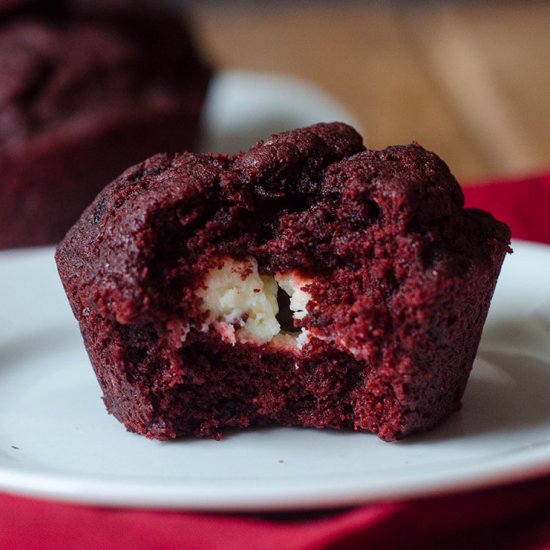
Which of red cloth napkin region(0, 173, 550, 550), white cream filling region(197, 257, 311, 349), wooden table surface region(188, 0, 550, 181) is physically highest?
white cream filling region(197, 257, 311, 349)

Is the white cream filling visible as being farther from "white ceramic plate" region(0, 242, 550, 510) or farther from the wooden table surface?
the wooden table surface

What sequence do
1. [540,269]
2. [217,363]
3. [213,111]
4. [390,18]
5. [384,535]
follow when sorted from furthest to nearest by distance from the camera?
[390,18]
[213,111]
[540,269]
[217,363]
[384,535]

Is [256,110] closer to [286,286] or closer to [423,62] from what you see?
[423,62]

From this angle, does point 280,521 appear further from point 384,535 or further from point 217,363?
point 217,363

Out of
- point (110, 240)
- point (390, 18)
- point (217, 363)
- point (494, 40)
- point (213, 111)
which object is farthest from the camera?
point (390, 18)

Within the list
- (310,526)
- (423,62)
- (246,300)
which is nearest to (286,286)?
(246,300)

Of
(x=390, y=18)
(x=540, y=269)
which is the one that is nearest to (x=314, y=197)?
(x=540, y=269)

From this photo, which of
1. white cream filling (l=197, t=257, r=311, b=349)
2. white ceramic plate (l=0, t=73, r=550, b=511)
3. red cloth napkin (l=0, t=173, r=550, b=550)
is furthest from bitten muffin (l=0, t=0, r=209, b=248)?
red cloth napkin (l=0, t=173, r=550, b=550)

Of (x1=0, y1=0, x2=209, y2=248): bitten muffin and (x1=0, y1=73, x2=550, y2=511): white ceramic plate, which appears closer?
(x1=0, y1=73, x2=550, y2=511): white ceramic plate
